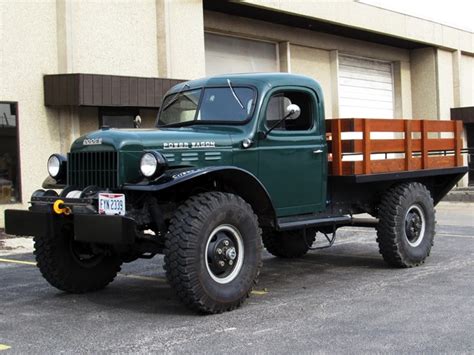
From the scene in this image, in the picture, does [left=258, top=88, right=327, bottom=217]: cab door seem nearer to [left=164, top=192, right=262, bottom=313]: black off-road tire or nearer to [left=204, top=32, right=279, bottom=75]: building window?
[left=164, top=192, right=262, bottom=313]: black off-road tire

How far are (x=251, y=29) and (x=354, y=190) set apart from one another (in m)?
12.5

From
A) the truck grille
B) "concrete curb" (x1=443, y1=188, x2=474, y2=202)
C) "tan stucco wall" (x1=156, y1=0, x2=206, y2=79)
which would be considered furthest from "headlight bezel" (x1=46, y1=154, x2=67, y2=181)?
"concrete curb" (x1=443, y1=188, x2=474, y2=202)

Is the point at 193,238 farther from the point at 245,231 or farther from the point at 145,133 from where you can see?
the point at 145,133

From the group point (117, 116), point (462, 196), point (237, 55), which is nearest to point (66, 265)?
point (117, 116)

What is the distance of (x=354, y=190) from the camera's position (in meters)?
8.05

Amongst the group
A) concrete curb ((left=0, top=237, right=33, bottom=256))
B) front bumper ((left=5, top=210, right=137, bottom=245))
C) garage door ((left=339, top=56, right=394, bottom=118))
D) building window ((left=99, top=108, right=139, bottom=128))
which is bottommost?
concrete curb ((left=0, top=237, right=33, bottom=256))

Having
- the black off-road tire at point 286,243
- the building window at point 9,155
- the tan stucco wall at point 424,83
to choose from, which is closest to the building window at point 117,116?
the building window at point 9,155

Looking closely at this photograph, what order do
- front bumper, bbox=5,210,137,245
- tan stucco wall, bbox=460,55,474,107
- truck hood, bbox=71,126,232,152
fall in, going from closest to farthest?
front bumper, bbox=5,210,137,245 < truck hood, bbox=71,126,232,152 < tan stucco wall, bbox=460,55,474,107

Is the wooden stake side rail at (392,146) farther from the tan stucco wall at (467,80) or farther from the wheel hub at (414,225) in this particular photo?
the tan stucco wall at (467,80)

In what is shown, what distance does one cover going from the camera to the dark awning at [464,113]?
25681 mm

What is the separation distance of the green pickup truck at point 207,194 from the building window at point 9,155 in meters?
6.88

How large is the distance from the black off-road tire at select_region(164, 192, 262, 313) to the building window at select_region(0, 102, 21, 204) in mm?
8799

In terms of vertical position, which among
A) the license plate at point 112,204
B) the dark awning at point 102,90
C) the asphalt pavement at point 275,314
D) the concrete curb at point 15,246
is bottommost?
the asphalt pavement at point 275,314

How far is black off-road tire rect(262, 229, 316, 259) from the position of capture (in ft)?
29.3
